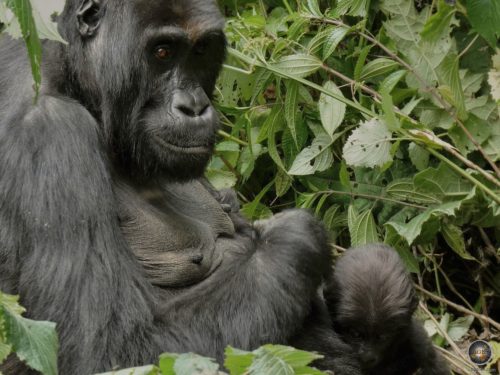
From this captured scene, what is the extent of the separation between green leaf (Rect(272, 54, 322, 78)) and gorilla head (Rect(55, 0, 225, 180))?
1.33 metres

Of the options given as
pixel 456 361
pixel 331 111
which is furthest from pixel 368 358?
pixel 331 111

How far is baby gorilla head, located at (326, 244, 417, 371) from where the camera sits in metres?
4.24

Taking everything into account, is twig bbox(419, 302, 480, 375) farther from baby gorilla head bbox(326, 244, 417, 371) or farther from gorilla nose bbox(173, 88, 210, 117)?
gorilla nose bbox(173, 88, 210, 117)

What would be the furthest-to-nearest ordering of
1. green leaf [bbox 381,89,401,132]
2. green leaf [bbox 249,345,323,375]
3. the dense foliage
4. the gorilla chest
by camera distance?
the dense foliage
green leaf [bbox 381,89,401,132]
the gorilla chest
green leaf [bbox 249,345,323,375]

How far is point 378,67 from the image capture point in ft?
17.8

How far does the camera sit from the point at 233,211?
4809 millimetres

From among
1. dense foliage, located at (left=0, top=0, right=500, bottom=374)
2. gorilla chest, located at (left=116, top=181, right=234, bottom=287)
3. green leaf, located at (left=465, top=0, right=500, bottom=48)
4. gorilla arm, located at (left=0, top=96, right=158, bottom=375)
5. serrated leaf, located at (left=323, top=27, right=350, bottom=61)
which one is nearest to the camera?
gorilla arm, located at (left=0, top=96, right=158, bottom=375)

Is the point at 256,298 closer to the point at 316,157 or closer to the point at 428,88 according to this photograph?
the point at 316,157

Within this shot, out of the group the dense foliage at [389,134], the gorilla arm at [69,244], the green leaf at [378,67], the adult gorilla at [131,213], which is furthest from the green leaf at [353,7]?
the gorilla arm at [69,244]

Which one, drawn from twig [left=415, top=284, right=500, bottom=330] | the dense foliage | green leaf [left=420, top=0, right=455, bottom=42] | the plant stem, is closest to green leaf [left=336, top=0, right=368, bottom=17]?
the dense foliage

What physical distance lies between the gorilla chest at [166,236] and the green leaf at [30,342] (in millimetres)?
1358

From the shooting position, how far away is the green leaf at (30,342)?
2.57 m

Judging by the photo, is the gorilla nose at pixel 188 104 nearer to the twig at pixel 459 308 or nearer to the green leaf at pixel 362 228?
the green leaf at pixel 362 228

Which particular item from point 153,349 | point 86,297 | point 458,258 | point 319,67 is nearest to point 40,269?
point 86,297
